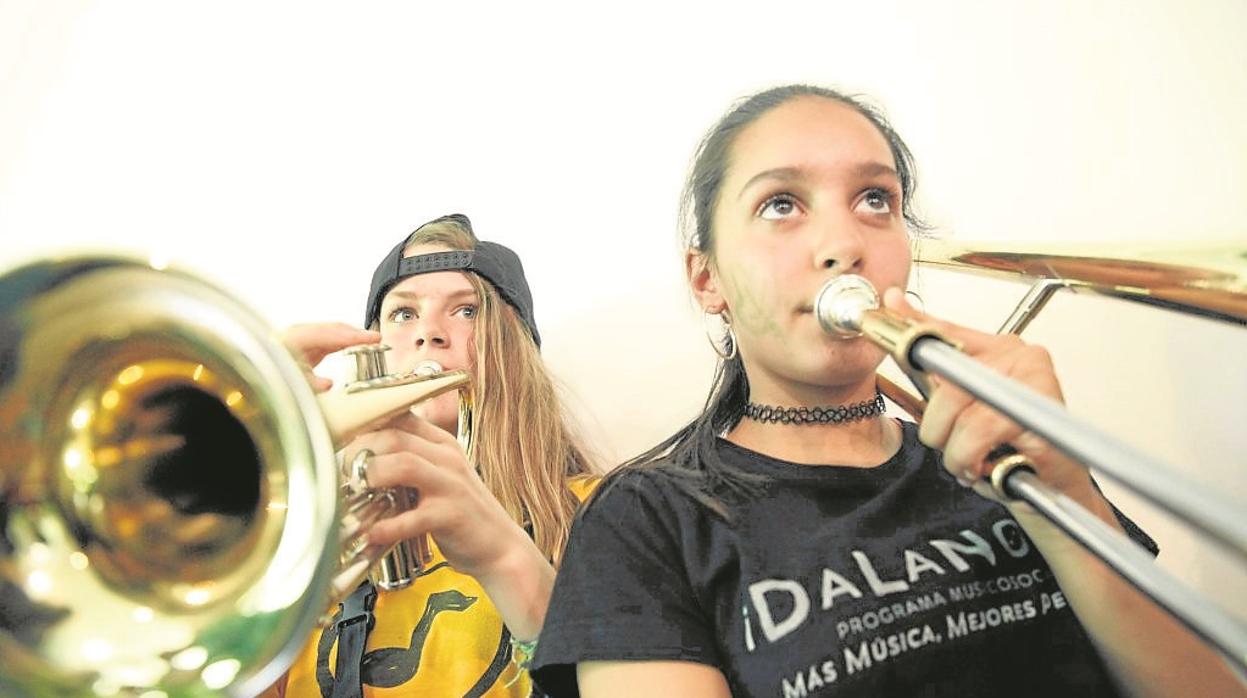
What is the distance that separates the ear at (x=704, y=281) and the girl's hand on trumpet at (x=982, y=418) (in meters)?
0.24

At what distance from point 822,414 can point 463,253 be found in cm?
76

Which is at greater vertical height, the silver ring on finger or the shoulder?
the silver ring on finger

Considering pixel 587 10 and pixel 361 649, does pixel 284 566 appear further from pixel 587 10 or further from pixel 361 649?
pixel 587 10

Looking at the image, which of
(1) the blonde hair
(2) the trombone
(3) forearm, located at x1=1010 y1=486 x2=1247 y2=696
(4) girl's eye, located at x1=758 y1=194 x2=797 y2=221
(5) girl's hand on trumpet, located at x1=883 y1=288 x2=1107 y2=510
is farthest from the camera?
(1) the blonde hair

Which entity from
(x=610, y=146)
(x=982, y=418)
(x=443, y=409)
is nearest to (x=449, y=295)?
(x=443, y=409)

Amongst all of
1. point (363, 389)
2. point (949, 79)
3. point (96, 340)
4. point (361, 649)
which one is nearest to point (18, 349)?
point (96, 340)

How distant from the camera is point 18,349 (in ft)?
1.88

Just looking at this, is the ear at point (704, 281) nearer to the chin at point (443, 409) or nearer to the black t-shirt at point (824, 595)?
the black t-shirt at point (824, 595)

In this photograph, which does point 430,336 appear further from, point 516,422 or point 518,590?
point 518,590

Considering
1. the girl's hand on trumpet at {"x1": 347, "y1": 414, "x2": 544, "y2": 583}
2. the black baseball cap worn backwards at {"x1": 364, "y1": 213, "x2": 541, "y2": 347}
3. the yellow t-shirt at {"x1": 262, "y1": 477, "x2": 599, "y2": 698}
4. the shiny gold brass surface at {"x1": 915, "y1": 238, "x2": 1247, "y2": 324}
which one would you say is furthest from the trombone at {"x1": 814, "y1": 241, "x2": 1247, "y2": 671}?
the black baseball cap worn backwards at {"x1": 364, "y1": 213, "x2": 541, "y2": 347}

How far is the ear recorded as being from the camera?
807 mm

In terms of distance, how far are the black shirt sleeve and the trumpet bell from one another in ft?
0.66

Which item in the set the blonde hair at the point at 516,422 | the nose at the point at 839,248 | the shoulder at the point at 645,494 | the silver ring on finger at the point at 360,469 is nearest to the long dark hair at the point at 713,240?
the shoulder at the point at 645,494

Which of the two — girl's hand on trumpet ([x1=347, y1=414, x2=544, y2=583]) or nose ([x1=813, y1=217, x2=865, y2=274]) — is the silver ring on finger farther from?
nose ([x1=813, y1=217, x2=865, y2=274])
